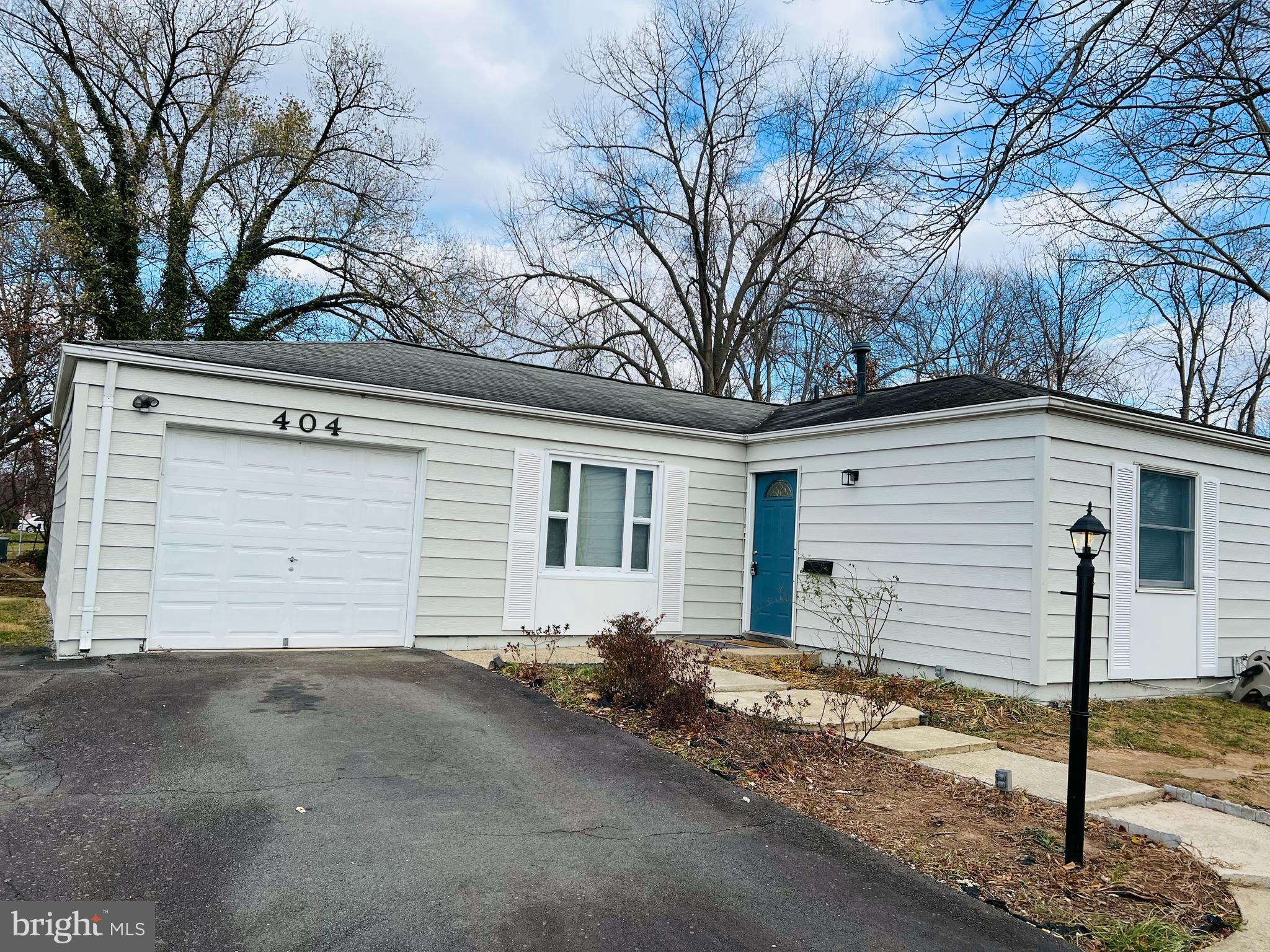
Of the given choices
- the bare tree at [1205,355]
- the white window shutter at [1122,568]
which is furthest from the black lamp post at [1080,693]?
the bare tree at [1205,355]

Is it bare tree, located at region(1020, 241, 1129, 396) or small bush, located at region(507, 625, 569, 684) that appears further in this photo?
bare tree, located at region(1020, 241, 1129, 396)

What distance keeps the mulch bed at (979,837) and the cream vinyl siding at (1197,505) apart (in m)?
3.13

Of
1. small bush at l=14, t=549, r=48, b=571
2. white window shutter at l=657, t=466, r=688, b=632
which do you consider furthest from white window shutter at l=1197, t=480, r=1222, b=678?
small bush at l=14, t=549, r=48, b=571

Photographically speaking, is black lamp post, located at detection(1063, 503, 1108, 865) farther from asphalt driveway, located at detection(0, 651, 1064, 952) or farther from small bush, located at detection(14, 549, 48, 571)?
small bush, located at detection(14, 549, 48, 571)

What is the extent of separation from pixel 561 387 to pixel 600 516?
2.03 metres

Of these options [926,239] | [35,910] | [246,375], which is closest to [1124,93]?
[926,239]

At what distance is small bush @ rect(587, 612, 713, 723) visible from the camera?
5883 mm

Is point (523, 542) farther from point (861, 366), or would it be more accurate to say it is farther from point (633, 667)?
point (861, 366)

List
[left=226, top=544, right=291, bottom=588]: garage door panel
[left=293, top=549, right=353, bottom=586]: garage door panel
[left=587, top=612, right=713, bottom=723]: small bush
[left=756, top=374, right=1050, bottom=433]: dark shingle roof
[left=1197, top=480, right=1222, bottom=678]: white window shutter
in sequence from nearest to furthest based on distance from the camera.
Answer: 1. [left=587, top=612, right=713, bottom=723]: small bush
2. [left=226, top=544, right=291, bottom=588]: garage door panel
3. [left=293, top=549, right=353, bottom=586]: garage door panel
4. [left=756, top=374, right=1050, bottom=433]: dark shingle roof
5. [left=1197, top=480, right=1222, bottom=678]: white window shutter

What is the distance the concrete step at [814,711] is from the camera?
597cm

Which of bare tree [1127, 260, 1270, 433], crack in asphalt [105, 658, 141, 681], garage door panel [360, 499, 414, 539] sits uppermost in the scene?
bare tree [1127, 260, 1270, 433]

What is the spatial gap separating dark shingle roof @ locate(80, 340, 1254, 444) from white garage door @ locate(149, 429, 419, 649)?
853 millimetres

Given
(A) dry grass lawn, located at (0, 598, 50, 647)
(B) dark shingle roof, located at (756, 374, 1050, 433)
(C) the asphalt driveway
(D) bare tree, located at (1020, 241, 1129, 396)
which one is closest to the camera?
(C) the asphalt driveway

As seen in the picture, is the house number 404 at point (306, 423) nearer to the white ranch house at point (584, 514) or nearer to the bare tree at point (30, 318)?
the white ranch house at point (584, 514)
